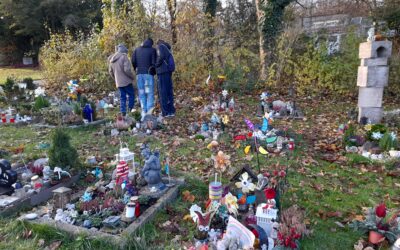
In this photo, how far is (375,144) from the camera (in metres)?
6.19

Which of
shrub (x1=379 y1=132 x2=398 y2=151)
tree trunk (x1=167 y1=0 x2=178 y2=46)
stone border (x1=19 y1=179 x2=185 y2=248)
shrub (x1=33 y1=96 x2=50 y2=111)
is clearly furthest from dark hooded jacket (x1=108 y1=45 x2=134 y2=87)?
shrub (x1=379 y1=132 x2=398 y2=151)

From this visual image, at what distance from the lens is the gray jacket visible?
9.18 metres

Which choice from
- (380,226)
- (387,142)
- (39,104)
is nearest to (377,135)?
(387,142)

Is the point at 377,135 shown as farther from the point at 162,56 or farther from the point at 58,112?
the point at 58,112

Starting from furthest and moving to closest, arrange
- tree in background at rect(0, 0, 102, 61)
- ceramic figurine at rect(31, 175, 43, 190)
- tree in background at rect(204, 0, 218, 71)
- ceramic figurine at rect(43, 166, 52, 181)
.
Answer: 1. tree in background at rect(0, 0, 102, 61)
2. tree in background at rect(204, 0, 218, 71)
3. ceramic figurine at rect(43, 166, 52, 181)
4. ceramic figurine at rect(31, 175, 43, 190)

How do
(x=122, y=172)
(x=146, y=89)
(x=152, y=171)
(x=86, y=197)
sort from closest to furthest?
(x=86, y=197) < (x=152, y=171) < (x=122, y=172) < (x=146, y=89)

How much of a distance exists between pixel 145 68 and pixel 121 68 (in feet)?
2.48

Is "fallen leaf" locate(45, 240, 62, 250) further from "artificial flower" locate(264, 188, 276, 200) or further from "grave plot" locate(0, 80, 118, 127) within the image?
"grave plot" locate(0, 80, 118, 127)

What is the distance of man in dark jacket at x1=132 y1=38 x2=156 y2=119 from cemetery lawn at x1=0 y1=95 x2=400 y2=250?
3.24ft

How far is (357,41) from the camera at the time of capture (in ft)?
38.3

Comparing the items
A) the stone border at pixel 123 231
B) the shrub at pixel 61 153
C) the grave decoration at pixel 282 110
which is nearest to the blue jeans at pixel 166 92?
the grave decoration at pixel 282 110

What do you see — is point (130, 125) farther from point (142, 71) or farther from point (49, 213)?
point (49, 213)

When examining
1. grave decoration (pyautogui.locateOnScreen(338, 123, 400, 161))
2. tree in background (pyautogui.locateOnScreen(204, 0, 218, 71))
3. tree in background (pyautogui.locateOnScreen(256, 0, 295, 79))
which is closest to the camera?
grave decoration (pyautogui.locateOnScreen(338, 123, 400, 161))

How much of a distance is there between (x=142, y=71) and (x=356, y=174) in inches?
234
